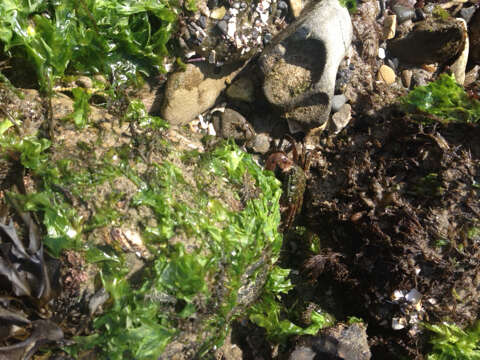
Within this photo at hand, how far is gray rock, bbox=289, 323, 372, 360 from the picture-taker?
113 inches

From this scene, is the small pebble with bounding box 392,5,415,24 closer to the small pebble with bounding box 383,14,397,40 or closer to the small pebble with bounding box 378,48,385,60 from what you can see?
the small pebble with bounding box 383,14,397,40

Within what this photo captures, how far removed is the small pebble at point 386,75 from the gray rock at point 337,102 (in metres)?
0.58

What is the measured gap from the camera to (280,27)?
3.53m

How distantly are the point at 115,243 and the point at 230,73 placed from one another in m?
1.91

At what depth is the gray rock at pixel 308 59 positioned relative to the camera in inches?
128

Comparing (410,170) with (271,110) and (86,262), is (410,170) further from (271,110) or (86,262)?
(86,262)

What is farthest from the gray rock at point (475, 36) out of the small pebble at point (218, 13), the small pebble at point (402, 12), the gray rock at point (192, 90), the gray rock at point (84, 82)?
the gray rock at point (84, 82)

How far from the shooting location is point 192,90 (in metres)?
3.34

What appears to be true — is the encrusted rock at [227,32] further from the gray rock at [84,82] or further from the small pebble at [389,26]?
the small pebble at [389,26]

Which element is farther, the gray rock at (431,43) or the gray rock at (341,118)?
the gray rock at (431,43)

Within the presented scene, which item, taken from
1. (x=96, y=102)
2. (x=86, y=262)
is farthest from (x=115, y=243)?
(x=96, y=102)

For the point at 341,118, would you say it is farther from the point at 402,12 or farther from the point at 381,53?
the point at 402,12

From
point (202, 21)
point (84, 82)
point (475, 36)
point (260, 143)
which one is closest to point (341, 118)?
point (260, 143)

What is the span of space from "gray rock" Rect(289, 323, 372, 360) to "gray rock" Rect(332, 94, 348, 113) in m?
1.96
